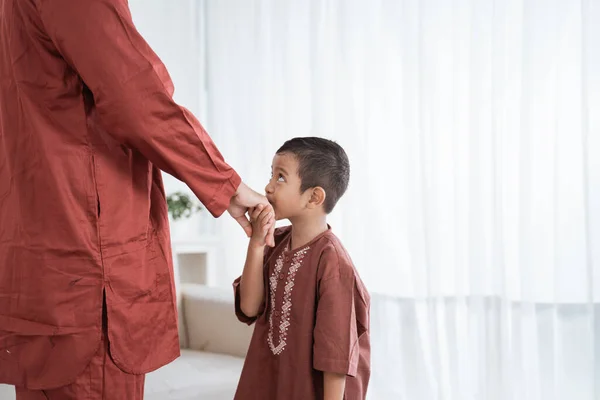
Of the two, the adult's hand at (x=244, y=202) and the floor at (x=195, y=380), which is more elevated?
the adult's hand at (x=244, y=202)

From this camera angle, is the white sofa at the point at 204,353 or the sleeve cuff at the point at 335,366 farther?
the white sofa at the point at 204,353

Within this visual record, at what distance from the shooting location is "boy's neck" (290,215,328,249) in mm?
1568

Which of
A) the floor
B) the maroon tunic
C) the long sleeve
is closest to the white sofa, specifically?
the floor

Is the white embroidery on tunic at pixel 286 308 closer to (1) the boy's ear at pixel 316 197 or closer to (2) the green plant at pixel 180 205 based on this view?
(1) the boy's ear at pixel 316 197

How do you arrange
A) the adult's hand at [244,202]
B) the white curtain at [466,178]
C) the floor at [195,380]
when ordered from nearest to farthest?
1. the adult's hand at [244,202]
2. the floor at [195,380]
3. the white curtain at [466,178]

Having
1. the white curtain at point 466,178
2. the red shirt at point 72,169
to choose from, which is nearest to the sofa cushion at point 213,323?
the white curtain at point 466,178

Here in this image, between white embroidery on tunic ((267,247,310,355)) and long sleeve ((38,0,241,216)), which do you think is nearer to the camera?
long sleeve ((38,0,241,216))

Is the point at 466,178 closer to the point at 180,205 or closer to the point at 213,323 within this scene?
the point at 213,323

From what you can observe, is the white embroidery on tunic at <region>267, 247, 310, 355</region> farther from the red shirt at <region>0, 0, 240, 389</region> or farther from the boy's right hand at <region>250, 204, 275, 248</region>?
the red shirt at <region>0, 0, 240, 389</region>

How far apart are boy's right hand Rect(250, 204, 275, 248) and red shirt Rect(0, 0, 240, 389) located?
0.84 feet

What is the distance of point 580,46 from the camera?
91.3 inches

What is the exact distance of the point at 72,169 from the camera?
1179mm

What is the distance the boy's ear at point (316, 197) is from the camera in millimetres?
1546

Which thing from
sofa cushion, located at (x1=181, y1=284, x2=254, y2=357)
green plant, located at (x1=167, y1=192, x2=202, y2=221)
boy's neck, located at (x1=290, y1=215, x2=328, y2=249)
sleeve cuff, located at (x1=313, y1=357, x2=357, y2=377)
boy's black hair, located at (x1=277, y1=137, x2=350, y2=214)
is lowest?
sofa cushion, located at (x1=181, y1=284, x2=254, y2=357)
